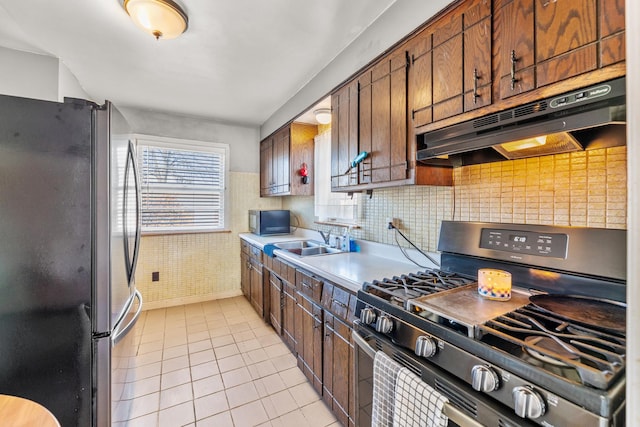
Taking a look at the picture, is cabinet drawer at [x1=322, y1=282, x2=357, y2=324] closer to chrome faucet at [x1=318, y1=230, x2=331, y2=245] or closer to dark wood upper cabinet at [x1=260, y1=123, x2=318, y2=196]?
chrome faucet at [x1=318, y1=230, x2=331, y2=245]

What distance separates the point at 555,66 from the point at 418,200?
37.8 inches

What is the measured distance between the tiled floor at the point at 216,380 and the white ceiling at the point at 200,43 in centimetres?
217

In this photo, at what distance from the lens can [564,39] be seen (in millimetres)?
890

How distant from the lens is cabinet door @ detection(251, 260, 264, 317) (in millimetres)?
2951

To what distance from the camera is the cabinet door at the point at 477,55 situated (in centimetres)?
111

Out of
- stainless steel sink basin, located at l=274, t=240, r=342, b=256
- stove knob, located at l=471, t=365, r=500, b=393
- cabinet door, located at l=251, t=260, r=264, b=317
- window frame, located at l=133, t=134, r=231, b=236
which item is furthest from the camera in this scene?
window frame, located at l=133, t=134, r=231, b=236

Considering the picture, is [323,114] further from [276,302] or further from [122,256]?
[122,256]

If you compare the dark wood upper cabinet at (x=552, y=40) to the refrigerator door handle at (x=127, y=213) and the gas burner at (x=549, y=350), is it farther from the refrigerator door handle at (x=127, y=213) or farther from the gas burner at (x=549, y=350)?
the refrigerator door handle at (x=127, y=213)

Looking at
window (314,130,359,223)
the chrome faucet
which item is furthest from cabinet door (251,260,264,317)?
window (314,130,359,223)

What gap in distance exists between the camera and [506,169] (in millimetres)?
1320

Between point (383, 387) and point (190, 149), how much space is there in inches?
140

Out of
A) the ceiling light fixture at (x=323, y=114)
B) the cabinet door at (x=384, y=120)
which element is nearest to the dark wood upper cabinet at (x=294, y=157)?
the ceiling light fixture at (x=323, y=114)

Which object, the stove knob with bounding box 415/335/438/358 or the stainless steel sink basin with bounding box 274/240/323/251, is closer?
the stove knob with bounding box 415/335/438/358

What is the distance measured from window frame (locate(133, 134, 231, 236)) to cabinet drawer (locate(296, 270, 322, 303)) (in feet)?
7.17
